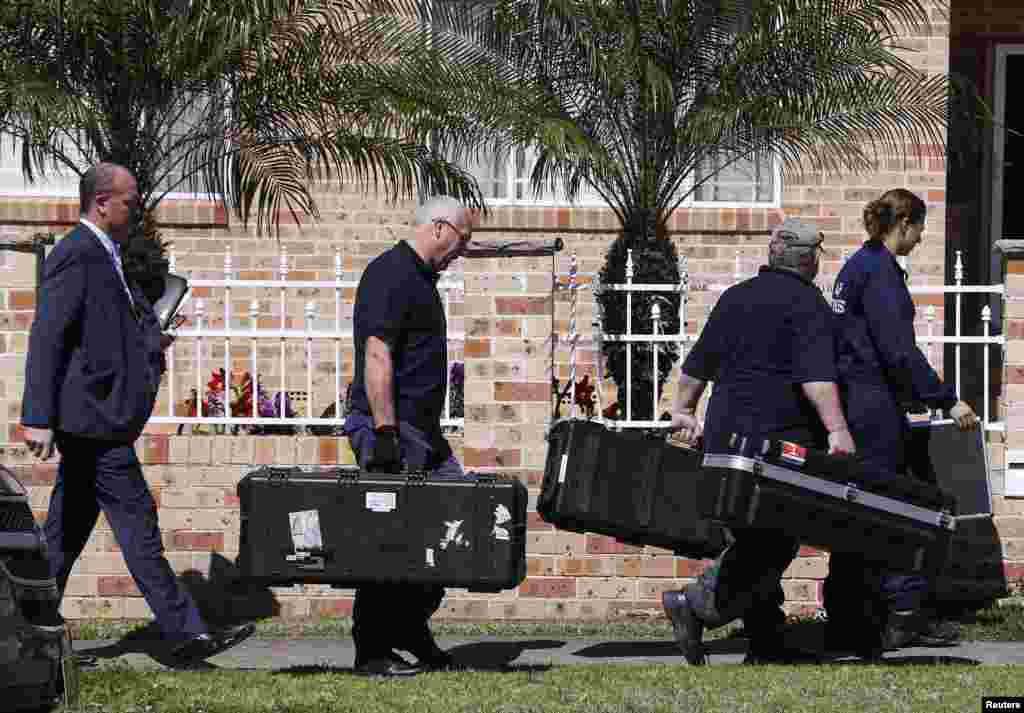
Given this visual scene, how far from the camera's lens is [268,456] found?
8.41 m

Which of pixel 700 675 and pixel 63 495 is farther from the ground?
pixel 63 495

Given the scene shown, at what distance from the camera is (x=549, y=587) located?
8.38 meters

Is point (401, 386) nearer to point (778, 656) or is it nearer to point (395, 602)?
point (395, 602)

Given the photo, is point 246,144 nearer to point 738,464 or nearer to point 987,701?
point 738,464

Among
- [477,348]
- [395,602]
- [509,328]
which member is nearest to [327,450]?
[477,348]

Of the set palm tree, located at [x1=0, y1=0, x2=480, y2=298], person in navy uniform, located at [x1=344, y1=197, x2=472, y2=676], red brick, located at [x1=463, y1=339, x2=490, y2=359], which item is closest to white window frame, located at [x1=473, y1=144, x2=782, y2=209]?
palm tree, located at [x1=0, y1=0, x2=480, y2=298]

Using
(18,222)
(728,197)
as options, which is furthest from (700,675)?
(18,222)

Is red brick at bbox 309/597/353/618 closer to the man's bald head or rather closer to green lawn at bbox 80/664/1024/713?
green lawn at bbox 80/664/1024/713

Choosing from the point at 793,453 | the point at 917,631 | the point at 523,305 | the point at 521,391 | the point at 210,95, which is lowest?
the point at 917,631

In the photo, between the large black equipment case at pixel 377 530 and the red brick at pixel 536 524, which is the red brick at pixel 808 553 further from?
the large black equipment case at pixel 377 530

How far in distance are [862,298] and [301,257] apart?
272 inches

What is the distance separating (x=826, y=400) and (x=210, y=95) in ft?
16.3

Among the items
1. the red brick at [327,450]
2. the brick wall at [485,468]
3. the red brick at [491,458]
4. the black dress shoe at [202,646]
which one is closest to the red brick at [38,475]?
the brick wall at [485,468]

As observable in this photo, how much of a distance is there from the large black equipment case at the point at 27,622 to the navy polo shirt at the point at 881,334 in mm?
3538
